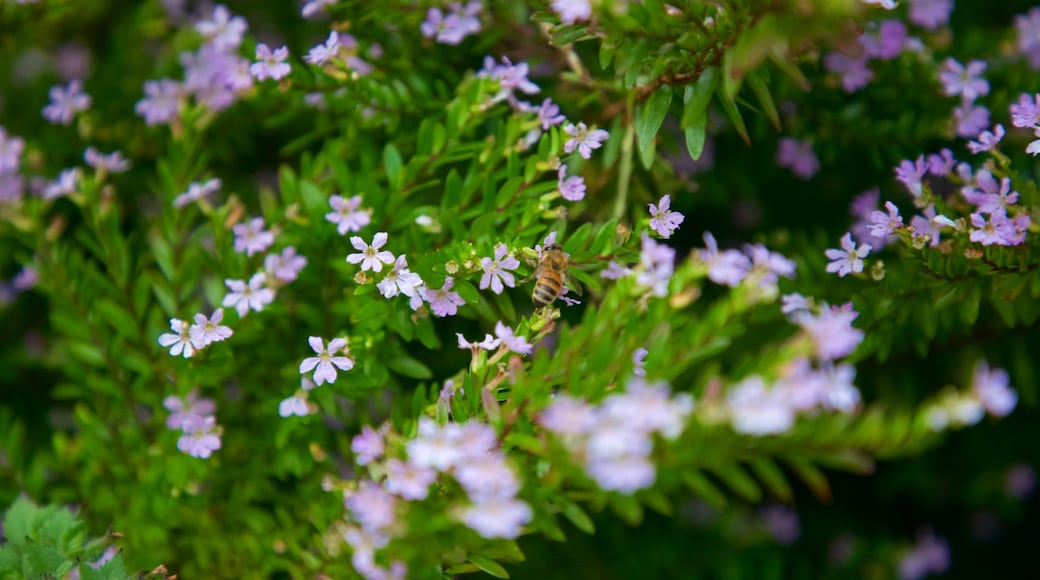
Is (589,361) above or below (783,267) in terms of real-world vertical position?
below

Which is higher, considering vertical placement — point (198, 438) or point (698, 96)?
point (698, 96)

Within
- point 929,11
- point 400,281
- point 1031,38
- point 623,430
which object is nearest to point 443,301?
point 400,281

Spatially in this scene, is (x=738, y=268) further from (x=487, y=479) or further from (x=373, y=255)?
(x=373, y=255)

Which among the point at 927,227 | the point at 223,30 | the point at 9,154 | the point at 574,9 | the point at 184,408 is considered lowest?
the point at 184,408

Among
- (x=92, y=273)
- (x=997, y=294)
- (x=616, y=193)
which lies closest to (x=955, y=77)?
(x=997, y=294)

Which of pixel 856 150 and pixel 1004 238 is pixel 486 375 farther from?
pixel 856 150

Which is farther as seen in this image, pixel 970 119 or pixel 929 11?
pixel 929 11
